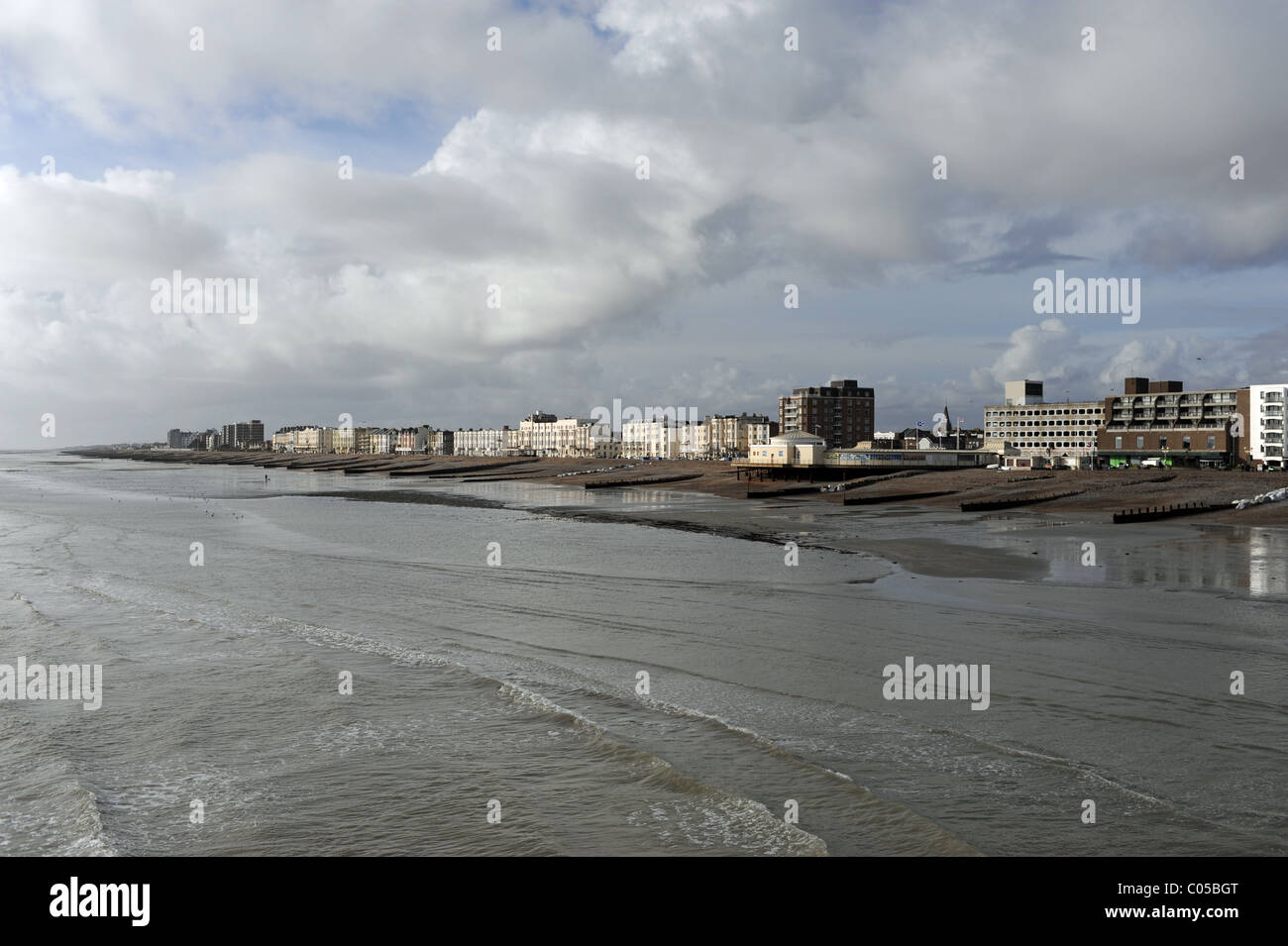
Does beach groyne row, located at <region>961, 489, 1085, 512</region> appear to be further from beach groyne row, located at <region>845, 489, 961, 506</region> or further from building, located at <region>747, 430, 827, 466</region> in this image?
building, located at <region>747, 430, 827, 466</region>

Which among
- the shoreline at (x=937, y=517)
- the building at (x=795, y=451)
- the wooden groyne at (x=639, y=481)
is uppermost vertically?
the building at (x=795, y=451)

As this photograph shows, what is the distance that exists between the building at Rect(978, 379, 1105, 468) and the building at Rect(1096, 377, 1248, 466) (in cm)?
1949

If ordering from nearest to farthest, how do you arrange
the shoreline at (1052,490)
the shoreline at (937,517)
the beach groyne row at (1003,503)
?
the shoreline at (937,517) < the shoreline at (1052,490) < the beach groyne row at (1003,503)

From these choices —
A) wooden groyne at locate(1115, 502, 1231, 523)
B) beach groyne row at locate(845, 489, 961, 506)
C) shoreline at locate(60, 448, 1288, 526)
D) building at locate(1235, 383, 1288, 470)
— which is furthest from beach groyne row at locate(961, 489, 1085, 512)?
building at locate(1235, 383, 1288, 470)

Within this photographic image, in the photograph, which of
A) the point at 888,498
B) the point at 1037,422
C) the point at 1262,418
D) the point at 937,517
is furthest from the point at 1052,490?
the point at 1037,422

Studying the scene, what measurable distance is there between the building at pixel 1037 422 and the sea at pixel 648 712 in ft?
469

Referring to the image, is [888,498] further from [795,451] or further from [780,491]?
[795,451]

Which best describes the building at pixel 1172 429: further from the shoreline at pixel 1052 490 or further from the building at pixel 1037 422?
the shoreline at pixel 1052 490

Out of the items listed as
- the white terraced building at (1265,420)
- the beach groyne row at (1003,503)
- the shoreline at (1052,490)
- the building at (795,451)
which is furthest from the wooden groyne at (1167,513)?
the white terraced building at (1265,420)

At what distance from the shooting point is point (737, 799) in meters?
9.59

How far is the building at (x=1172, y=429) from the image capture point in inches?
4746

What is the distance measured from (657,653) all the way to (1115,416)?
145 meters
